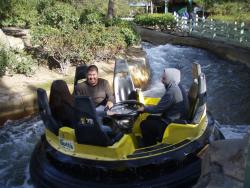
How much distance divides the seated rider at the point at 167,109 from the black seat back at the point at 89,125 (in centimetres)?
55

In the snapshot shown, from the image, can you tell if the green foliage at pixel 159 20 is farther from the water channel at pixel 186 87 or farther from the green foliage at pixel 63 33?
the green foliage at pixel 63 33

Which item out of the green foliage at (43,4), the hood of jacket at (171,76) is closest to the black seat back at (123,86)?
the hood of jacket at (171,76)

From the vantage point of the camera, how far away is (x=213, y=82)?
11.0 metres

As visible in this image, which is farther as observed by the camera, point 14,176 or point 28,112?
point 28,112

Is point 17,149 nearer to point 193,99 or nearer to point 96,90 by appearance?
point 96,90

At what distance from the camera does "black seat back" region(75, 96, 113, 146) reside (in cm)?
427

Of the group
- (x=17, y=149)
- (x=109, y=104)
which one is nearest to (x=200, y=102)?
(x=109, y=104)

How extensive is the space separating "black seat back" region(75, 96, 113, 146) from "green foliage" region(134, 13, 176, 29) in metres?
17.6

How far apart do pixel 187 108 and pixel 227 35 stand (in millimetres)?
11485

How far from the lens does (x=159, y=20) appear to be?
72.6 ft

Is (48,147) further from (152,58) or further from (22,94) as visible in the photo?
(152,58)

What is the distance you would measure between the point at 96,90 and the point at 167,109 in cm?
134

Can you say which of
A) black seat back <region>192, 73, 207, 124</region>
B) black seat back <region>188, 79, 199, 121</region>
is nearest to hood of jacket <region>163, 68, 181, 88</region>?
black seat back <region>192, 73, 207, 124</region>

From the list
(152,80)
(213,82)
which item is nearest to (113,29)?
(152,80)
